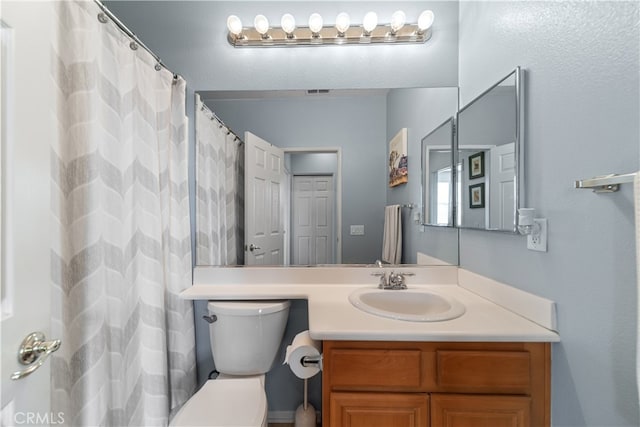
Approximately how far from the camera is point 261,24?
1486 millimetres

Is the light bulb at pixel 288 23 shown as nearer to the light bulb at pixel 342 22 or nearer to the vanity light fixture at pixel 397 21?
the light bulb at pixel 342 22

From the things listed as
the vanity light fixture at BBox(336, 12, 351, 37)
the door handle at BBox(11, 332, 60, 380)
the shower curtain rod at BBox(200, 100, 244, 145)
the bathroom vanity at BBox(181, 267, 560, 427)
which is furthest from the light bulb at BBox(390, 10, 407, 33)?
the door handle at BBox(11, 332, 60, 380)

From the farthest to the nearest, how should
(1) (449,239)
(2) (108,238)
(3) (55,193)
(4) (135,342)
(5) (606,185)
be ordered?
1. (1) (449,239)
2. (4) (135,342)
3. (2) (108,238)
4. (3) (55,193)
5. (5) (606,185)

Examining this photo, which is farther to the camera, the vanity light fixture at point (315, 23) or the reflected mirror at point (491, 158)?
the vanity light fixture at point (315, 23)

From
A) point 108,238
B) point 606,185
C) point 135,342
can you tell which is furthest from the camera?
point 135,342

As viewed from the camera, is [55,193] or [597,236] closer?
[597,236]

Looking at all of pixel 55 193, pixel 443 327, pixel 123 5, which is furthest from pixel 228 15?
pixel 443 327

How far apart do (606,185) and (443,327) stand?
24.3 inches

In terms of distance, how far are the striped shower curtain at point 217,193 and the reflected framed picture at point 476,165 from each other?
127 centimetres

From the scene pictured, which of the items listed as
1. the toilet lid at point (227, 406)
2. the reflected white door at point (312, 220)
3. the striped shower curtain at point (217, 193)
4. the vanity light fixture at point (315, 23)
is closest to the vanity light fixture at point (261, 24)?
the vanity light fixture at point (315, 23)

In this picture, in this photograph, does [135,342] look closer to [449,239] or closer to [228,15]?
[449,239]

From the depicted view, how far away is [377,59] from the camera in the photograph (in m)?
1.58

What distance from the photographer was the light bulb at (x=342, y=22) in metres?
1.46

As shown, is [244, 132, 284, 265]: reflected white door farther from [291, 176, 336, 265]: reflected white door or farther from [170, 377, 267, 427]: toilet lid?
[170, 377, 267, 427]: toilet lid
